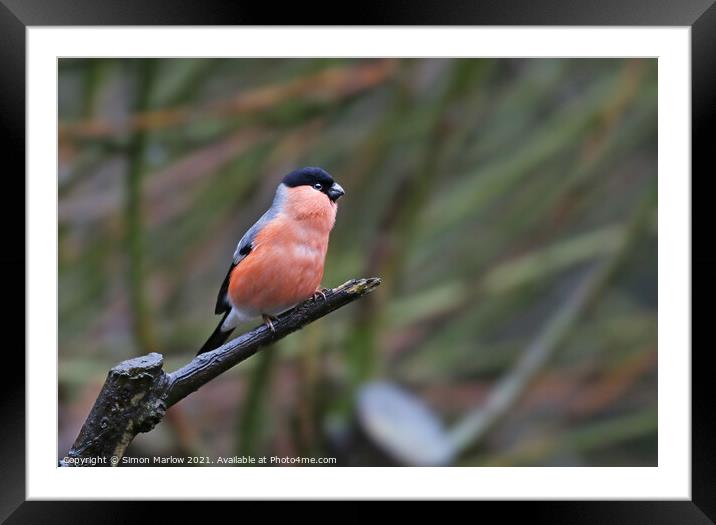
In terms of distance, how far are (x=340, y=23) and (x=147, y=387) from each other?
1335 millimetres

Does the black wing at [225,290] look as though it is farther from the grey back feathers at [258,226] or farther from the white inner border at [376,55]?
the white inner border at [376,55]

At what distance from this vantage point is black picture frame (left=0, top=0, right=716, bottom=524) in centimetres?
267

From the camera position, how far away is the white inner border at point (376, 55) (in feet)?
8.90

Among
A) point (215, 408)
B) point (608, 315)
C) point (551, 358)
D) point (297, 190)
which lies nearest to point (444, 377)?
point (551, 358)

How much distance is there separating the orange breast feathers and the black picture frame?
61 cm

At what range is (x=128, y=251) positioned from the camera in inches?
121

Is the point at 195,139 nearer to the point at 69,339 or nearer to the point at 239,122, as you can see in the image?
the point at 239,122

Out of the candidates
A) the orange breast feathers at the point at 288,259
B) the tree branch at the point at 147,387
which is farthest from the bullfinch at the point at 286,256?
the tree branch at the point at 147,387

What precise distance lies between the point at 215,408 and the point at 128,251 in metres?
0.73

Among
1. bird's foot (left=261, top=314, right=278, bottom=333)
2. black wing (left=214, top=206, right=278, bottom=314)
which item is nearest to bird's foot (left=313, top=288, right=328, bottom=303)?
bird's foot (left=261, top=314, right=278, bottom=333)

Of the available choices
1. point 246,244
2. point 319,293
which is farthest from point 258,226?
point 319,293

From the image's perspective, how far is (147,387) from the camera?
2.12 metres

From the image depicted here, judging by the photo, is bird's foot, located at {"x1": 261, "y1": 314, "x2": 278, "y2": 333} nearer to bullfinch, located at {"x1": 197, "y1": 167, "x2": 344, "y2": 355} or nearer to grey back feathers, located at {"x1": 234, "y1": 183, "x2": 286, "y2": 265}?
bullfinch, located at {"x1": 197, "y1": 167, "x2": 344, "y2": 355}

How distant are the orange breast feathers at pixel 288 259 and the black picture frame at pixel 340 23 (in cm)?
61
